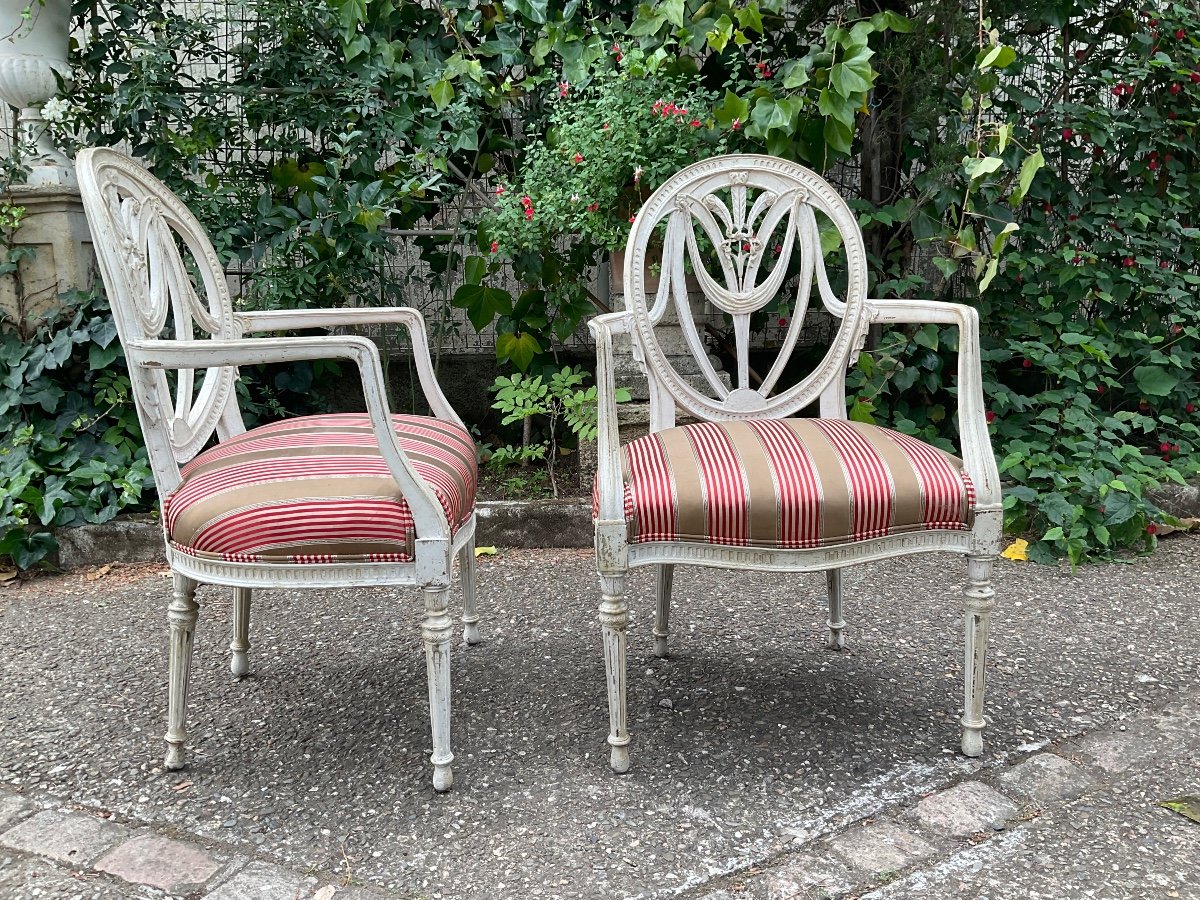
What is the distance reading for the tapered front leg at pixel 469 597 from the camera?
7.74 ft

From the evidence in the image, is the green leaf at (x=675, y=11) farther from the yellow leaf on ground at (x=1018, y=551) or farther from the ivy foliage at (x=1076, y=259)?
the yellow leaf on ground at (x=1018, y=551)

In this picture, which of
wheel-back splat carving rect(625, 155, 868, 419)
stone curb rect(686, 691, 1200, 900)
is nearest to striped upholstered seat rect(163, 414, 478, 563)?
wheel-back splat carving rect(625, 155, 868, 419)

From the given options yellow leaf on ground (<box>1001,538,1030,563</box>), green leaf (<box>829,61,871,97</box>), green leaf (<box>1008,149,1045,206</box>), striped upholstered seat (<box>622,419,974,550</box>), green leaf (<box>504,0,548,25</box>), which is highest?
green leaf (<box>504,0,548,25</box>)

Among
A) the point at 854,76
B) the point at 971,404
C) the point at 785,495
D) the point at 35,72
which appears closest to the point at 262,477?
the point at 785,495

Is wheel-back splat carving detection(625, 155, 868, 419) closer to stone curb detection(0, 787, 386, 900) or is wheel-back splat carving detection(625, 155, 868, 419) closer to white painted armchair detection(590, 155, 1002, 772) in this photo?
white painted armchair detection(590, 155, 1002, 772)

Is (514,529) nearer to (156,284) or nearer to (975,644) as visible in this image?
(156,284)

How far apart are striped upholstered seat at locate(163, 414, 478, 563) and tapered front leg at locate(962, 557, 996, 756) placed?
0.98 m

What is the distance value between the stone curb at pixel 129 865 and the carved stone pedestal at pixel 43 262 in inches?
83.8

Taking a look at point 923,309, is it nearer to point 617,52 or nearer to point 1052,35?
point 617,52

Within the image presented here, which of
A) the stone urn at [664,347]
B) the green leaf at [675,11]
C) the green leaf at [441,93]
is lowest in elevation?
the stone urn at [664,347]

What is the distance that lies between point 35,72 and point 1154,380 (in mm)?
4053

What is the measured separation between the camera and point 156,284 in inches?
75.3

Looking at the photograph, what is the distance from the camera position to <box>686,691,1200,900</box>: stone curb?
154 centimetres

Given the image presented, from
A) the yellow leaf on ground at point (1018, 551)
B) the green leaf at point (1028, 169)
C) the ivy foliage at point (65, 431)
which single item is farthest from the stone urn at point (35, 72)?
the yellow leaf on ground at point (1018, 551)
